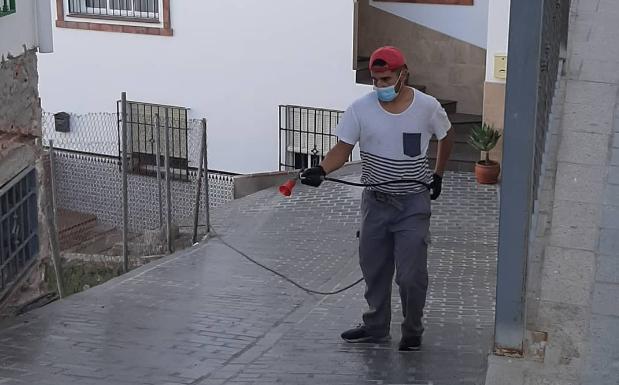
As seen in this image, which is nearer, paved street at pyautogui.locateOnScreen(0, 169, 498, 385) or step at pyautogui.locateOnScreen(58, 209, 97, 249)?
paved street at pyautogui.locateOnScreen(0, 169, 498, 385)

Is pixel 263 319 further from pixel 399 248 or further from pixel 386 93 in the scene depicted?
pixel 386 93

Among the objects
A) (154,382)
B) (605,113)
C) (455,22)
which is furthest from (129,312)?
(455,22)

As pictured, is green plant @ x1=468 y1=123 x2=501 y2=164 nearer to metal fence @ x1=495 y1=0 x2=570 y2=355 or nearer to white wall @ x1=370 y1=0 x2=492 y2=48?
white wall @ x1=370 y1=0 x2=492 y2=48

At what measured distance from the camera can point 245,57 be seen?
51.3 ft

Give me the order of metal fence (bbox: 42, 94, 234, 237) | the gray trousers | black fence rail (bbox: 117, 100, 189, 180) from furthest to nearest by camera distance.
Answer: black fence rail (bbox: 117, 100, 189, 180), metal fence (bbox: 42, 94, 234, 237), the gray trousers

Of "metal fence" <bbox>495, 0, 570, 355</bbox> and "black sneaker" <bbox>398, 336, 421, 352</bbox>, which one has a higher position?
"metal fence" <bbox>495, 0, 570, 355</bbox>

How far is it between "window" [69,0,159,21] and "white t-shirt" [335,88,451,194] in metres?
11.1

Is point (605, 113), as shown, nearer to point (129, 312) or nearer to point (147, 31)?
point (129, 312)

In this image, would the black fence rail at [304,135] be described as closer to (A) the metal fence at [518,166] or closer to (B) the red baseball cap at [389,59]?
(B) the red baseball cap at [389,59]

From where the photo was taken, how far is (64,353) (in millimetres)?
6453

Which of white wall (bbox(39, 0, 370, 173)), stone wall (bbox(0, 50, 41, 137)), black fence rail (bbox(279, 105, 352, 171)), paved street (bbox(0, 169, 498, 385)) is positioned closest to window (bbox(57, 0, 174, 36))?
white wall (bbox(39, 0, 370, 173))

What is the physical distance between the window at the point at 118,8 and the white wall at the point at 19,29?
7.70 m

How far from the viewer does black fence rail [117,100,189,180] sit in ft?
53.0

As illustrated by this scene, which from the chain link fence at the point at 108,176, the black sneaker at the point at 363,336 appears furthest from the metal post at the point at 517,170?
the chain link fence at the point at 108,176
